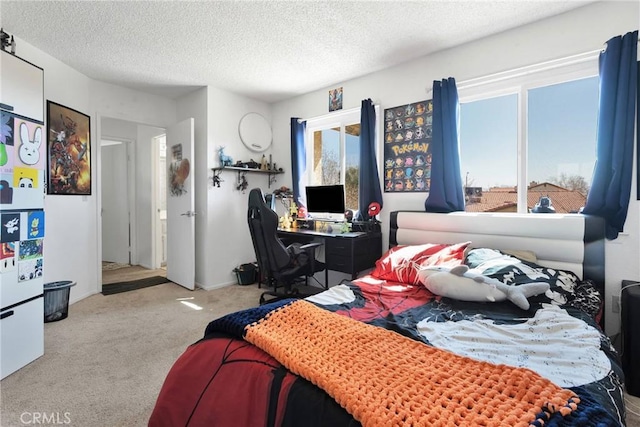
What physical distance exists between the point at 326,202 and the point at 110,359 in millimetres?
2455

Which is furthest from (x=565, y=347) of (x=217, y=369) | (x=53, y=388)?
(x=53, y=388)

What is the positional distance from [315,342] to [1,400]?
1.93 metres

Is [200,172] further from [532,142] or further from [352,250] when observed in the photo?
[532,142]

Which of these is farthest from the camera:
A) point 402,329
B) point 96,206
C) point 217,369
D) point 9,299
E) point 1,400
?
point 96,206

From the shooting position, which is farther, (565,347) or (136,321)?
(136,321)

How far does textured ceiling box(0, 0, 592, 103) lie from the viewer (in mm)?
2287

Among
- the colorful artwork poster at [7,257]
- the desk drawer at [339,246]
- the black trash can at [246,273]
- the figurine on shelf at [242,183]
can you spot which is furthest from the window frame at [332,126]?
the colorful artwork poster at [7,257]

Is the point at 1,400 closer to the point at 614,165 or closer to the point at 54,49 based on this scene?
the point at 54,49

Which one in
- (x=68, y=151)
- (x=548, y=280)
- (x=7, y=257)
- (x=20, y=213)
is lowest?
(x=548, y=280)

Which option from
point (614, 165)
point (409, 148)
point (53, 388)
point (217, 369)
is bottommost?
point (53, 388)

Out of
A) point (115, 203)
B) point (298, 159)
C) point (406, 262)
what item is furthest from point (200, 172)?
point (406, 262)

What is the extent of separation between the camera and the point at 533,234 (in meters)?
2.38

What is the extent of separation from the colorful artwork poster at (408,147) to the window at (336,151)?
19.0 inches

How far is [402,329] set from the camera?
141 cm
